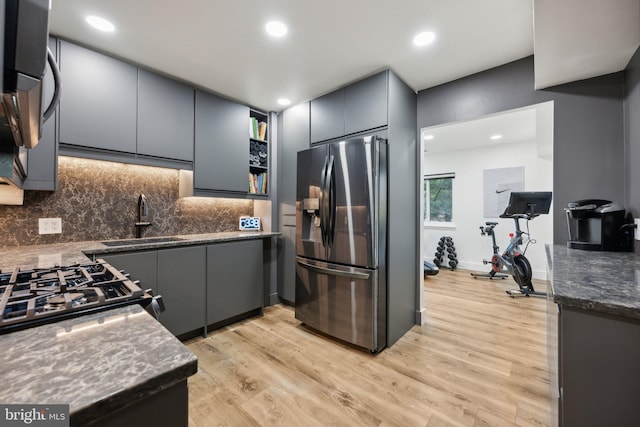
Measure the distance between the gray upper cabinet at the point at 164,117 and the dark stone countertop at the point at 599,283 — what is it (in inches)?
111

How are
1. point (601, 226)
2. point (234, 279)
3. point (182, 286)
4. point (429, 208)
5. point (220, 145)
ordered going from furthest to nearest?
point (429, 208) < point (220, 145) < point (234, 279) < point (182, 286) < point (601, 226)

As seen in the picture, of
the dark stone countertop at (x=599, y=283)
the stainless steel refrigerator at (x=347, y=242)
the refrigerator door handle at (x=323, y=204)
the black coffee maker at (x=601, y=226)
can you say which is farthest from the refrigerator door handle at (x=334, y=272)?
the black coffee maker at (x=601, y=226)

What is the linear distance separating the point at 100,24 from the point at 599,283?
3.03m

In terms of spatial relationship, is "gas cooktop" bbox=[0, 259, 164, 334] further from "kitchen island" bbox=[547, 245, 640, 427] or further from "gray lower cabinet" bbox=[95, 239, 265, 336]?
"kitchen island" bbox=[547, 245, 640, 427]

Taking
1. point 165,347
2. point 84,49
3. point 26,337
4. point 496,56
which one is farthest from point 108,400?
point 496,56

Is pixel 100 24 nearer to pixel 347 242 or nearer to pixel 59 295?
pixel 59 295

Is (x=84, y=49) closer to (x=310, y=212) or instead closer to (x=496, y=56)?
(x=310, y=212)

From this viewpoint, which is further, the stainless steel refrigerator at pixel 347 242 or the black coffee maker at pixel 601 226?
the stainless steel refrigerator at pixel 347 242

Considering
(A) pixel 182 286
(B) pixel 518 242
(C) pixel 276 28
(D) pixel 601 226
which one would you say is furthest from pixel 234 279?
(B) pixel 518 242

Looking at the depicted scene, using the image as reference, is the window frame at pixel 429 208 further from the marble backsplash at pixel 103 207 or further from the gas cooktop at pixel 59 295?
the gas cooktop at pixel 59 295

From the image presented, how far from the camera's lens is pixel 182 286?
229cm

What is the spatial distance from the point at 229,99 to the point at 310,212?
1.58m

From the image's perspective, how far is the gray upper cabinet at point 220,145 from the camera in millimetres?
2684

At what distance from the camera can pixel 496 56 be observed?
2160mm
